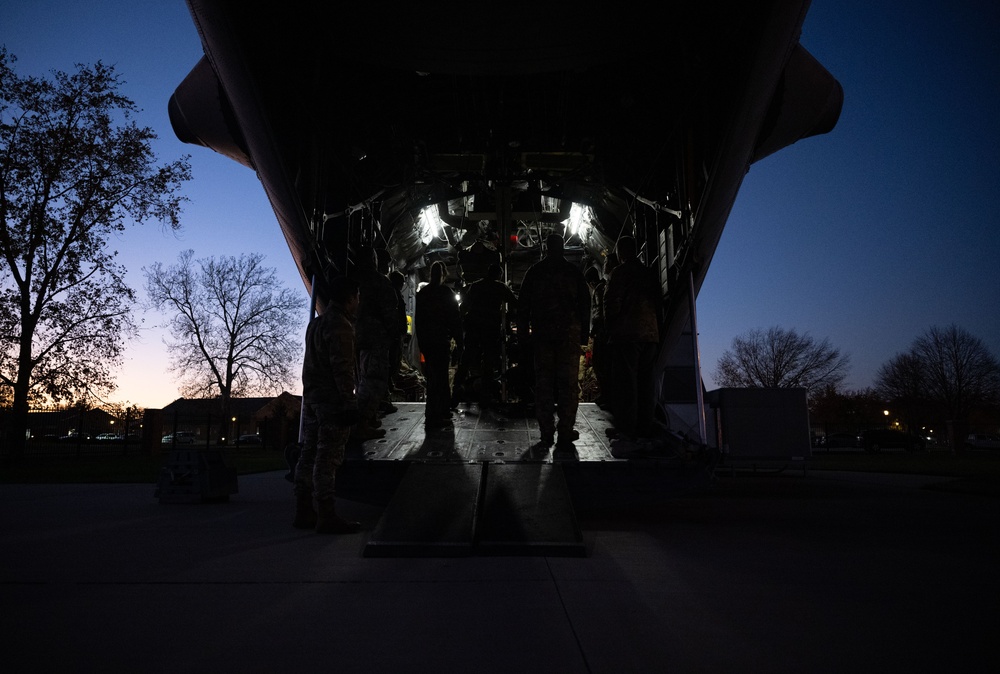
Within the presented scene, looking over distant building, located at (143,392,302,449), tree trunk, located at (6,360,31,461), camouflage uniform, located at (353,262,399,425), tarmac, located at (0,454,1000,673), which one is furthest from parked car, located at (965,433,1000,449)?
tree trunk, located at (6,360,31,461)

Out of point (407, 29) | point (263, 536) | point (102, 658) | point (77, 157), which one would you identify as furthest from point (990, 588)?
point (77, 157)

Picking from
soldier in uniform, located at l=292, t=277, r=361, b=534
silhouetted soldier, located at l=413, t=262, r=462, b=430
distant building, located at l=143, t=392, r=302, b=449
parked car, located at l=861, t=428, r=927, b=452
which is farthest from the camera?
parked car, located at l=861, t=428, r=927, b=452

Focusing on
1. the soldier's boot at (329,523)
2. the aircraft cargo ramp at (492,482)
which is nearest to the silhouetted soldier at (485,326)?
the aircraft cargo ramp at (492,482)

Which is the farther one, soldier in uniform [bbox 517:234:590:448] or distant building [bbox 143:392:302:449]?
distant building [bbox 143:392:302:449]

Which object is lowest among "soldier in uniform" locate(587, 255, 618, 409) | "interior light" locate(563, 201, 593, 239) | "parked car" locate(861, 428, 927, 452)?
"parked car" locate(861, 428, 927, 452)

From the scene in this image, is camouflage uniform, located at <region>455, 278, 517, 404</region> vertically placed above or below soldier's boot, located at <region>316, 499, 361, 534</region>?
above

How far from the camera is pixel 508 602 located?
251 centimetres

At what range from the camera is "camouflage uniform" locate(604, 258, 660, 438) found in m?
5.83

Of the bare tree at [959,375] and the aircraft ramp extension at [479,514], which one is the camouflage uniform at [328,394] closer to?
the aircraft ramp extension at [479,514]

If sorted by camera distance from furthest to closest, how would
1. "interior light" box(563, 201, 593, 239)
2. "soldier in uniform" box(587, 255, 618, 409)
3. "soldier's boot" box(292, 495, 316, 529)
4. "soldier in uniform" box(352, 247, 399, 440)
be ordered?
"interior light" box(563, 201, 593, 239) < "soldier in uniform" box(587, 255, 618, 409) < "soldier in uniform" box(352, 247, 399, 440) < "soldier's boot" box(292, 495, 316, 529)

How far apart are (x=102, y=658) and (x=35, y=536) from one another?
10.8 feet

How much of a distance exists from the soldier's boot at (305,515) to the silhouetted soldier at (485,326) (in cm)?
341

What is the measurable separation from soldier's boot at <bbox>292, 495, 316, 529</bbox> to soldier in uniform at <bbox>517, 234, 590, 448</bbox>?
219cm

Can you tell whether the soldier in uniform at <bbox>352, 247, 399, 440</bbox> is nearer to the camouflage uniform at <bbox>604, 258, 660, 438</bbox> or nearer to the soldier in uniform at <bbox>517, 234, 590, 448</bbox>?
the soldier in uniform at <bbox>517, 234, 590, 448</bbox>
